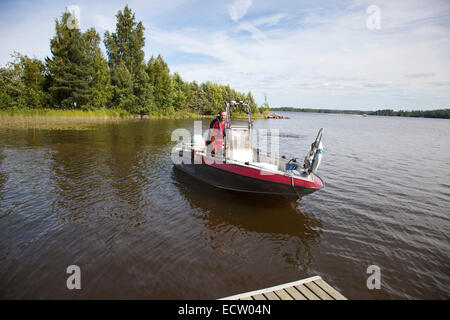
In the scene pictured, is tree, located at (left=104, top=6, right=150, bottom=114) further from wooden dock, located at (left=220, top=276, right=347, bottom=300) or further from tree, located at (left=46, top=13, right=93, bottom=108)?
wooden dock, located at (left=220, top=276, right=347, bottom=300)

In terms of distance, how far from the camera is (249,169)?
728 centimetres

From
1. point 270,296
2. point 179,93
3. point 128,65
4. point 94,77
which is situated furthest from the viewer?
point 179,93

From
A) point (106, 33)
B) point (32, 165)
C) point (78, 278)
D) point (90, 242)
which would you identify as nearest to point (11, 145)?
point (32, 165)

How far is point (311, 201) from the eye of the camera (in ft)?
26.6

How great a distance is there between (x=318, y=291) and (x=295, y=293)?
0.41 meters

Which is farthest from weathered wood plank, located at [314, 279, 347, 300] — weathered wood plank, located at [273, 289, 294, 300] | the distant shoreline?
the distant shoreline

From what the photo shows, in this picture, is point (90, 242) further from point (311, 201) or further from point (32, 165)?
point (32, 165)

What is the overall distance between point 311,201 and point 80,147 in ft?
47.3

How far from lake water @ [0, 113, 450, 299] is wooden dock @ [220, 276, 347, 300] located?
20.9 inches

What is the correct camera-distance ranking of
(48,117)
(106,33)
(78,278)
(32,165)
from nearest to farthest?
1. (78,278)
2. (32,165)
3. (48,117)
4. (106,33)

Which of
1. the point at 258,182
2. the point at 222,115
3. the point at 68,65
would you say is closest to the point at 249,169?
the point at 258,182

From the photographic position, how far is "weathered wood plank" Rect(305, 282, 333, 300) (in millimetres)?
3701

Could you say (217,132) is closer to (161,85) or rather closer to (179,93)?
(161,85)

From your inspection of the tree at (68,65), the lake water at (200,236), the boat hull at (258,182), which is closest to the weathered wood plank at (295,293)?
the lake water at (200,236)
